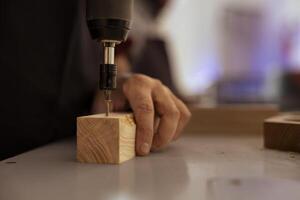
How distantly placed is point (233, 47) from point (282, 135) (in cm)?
284

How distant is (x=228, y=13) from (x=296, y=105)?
40.9 inches

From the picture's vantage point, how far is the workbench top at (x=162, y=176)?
509 mm

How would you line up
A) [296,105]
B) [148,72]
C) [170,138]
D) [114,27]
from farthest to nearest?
[296,105] < [148,72] < [170,138] < [114,27]

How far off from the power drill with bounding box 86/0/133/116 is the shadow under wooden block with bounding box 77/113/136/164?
2.4 inches

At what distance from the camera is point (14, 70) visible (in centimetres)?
110

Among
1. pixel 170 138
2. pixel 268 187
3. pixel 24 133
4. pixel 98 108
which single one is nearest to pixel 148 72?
pixel 98 108

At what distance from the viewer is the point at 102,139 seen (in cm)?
73

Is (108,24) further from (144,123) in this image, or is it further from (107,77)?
(144,123)

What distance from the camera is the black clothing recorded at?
1.10m

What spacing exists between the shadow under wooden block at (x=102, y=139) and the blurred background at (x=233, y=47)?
8.87 ft

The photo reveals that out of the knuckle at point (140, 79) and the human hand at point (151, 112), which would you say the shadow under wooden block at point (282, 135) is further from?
the knuckle at point (140, 79)

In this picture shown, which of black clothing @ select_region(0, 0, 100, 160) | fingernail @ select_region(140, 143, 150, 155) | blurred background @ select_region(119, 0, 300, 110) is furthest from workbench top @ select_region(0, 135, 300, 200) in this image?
blurred background @ select_region(119, 0, 300, 110)

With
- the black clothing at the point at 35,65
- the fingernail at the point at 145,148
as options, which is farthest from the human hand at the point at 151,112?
the black clothing at the point at 35,65

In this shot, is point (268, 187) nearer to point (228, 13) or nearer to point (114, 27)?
point (114, 27)
